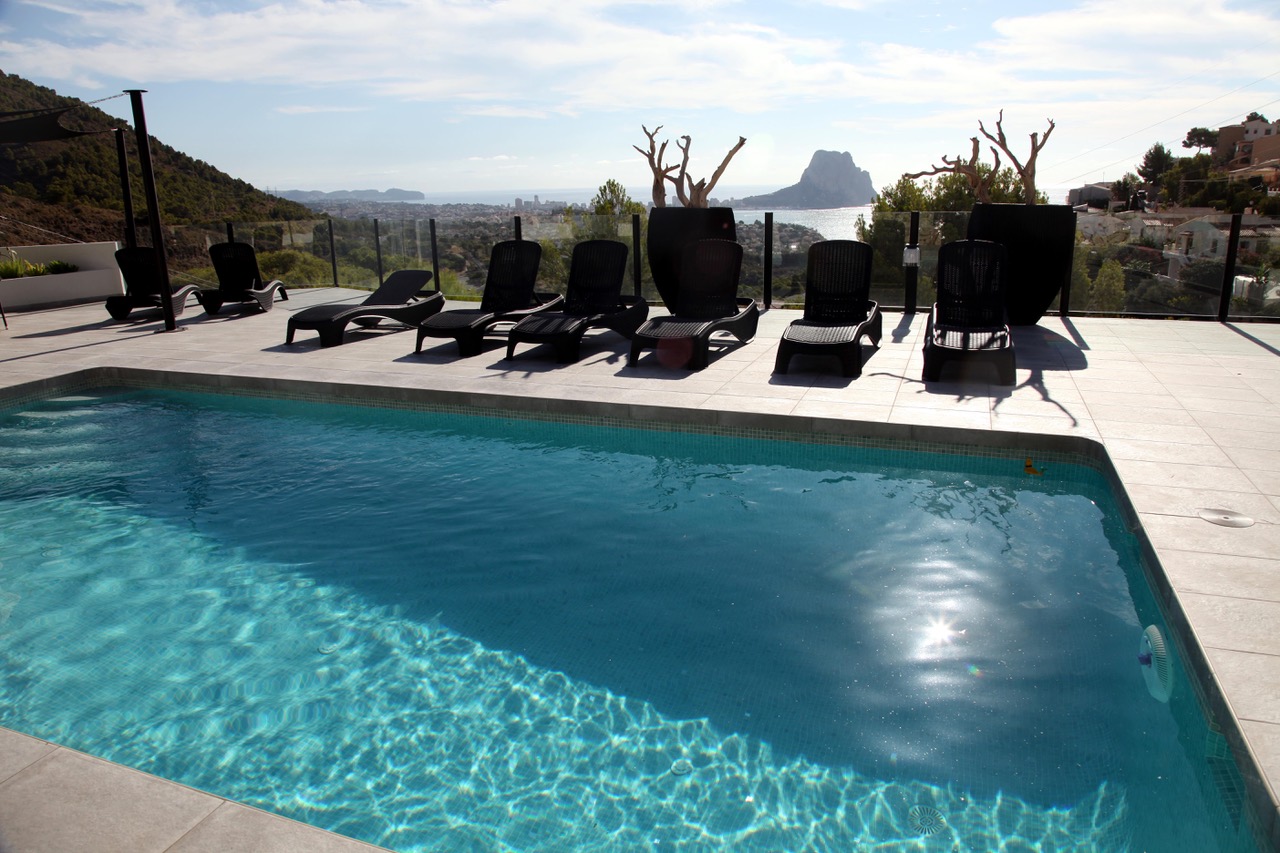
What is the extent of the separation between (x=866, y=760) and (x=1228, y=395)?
18.1 ft

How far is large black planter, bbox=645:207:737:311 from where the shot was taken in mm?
10656

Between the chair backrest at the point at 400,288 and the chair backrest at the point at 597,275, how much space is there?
2206mm

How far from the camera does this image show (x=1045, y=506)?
535 cm

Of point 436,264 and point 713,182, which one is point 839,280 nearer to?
point 436,264

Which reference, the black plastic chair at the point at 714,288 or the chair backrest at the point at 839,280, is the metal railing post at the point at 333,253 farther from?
the chair backrest at the point at 839,280

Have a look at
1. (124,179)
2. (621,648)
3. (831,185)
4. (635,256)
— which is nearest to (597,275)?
(635,256)

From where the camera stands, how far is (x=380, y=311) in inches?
404

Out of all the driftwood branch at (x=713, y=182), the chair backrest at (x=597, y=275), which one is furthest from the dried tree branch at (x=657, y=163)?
the chair backrest at (x=597, y=275)

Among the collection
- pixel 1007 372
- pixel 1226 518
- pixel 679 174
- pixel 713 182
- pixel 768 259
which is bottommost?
pixel 1226 518

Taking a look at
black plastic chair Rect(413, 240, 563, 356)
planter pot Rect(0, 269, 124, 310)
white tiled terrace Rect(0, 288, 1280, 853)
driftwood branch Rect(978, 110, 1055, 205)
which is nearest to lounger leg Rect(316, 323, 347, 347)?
white tiled terrace Rect(0, 288, 1280, 853)

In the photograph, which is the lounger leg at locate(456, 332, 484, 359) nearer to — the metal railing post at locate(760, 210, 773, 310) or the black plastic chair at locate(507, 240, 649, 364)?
the black plastic chair at locate(507, 240, 649, 364)

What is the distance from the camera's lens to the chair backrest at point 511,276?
10164 millimetres

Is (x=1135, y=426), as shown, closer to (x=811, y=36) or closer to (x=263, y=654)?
(x=263, y=654)

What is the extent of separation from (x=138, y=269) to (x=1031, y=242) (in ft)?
40.6
